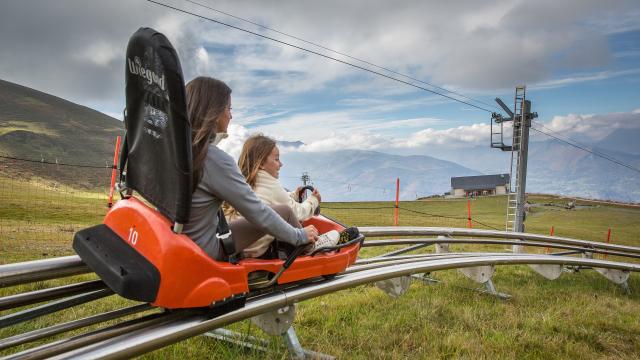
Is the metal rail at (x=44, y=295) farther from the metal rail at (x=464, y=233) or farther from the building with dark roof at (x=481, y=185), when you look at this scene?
the building with dark roof at (x=481, y=185)

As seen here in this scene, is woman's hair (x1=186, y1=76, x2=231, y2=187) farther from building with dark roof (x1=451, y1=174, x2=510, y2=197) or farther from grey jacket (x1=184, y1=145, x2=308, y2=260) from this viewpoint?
building with dark roof (x1=451, y1=174, x2=510, y2=197)

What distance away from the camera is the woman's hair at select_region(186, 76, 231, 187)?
8.09 ft

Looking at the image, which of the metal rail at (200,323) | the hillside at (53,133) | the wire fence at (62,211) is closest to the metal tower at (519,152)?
the wire fence at (62,211)

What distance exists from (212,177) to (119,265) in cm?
64

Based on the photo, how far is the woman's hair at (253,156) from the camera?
354 centimetres

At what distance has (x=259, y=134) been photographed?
380 cm

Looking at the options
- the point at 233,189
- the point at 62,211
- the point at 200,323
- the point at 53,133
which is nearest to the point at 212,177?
the point at 233,189

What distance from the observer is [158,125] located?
229 cm

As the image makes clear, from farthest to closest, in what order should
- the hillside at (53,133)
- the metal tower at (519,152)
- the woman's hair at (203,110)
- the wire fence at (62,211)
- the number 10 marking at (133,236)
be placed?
the hillside at (53,133) < the metal tower at (519,152) < the wire fence at (62,211) < the woman's hair at (203,110) < the number 10 marking at (133,236)

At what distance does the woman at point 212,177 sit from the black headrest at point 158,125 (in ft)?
0.64

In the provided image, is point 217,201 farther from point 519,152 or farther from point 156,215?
point 519,152

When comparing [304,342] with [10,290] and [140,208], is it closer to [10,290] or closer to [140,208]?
[140,208]

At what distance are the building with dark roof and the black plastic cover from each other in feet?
418

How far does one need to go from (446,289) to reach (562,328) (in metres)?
1.55
